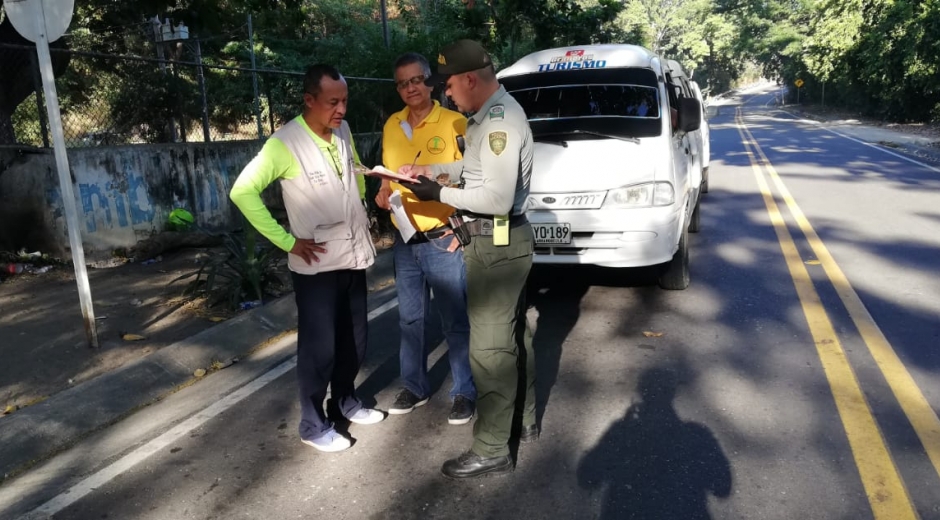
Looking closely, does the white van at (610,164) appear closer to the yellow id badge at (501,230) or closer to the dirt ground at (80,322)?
the yellow id badge at (501,230)

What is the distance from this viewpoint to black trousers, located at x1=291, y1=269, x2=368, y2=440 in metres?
3.55

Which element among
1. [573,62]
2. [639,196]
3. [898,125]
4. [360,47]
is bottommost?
[898,125]

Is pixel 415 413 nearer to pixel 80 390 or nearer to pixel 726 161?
pixel 80 390

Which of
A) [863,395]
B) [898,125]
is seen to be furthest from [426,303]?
[898,125]

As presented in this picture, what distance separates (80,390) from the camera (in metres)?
4.36

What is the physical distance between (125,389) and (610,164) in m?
3.77

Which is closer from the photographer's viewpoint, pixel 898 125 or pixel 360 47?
pixel 360 47

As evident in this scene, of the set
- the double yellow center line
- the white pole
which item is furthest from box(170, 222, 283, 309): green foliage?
the double yellow center line

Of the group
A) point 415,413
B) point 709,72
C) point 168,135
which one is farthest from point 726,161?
point 709,72

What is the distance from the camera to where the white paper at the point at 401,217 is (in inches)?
142

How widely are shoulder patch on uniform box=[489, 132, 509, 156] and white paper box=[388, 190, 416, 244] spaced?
72 centimetres

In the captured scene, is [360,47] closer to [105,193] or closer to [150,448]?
[105,193]

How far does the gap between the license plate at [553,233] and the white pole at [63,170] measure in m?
3.24

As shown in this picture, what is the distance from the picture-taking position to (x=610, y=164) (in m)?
5.73
